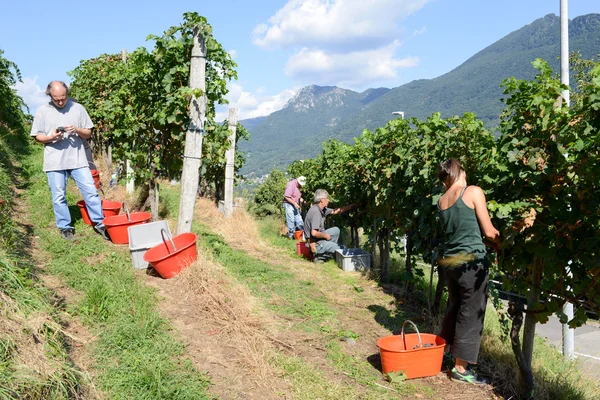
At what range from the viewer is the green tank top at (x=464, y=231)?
11.2 ft

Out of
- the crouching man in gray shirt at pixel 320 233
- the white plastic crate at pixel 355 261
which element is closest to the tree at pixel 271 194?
the crouching man in gray shirt at pixel 320 233

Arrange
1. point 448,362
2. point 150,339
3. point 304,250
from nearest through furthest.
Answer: point 150,339 → point 448,362 → point 304,250

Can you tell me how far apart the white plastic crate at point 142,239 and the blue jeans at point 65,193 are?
2.54ft

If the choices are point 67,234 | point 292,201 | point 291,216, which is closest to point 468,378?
point 67,234

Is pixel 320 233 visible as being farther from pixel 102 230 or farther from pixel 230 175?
pixel 230 175

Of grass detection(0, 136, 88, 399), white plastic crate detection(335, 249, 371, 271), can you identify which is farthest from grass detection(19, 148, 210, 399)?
white plastic crate detection(335, 249, 371, 271)

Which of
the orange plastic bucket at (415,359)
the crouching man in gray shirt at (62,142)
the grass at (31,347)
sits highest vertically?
the crouching man in gray shirt at (62,142)

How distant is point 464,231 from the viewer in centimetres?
344

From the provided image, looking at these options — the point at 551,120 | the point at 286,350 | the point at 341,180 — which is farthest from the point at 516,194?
the point at 341,180

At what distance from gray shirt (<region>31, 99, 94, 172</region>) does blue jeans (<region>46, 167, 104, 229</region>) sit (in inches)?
3.4

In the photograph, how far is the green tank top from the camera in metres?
3.41

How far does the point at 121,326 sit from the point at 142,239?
1824 mm

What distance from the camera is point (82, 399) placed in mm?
2410

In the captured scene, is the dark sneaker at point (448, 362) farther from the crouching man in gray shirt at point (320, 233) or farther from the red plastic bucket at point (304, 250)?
the red plastic bucket at point (304, 250)
